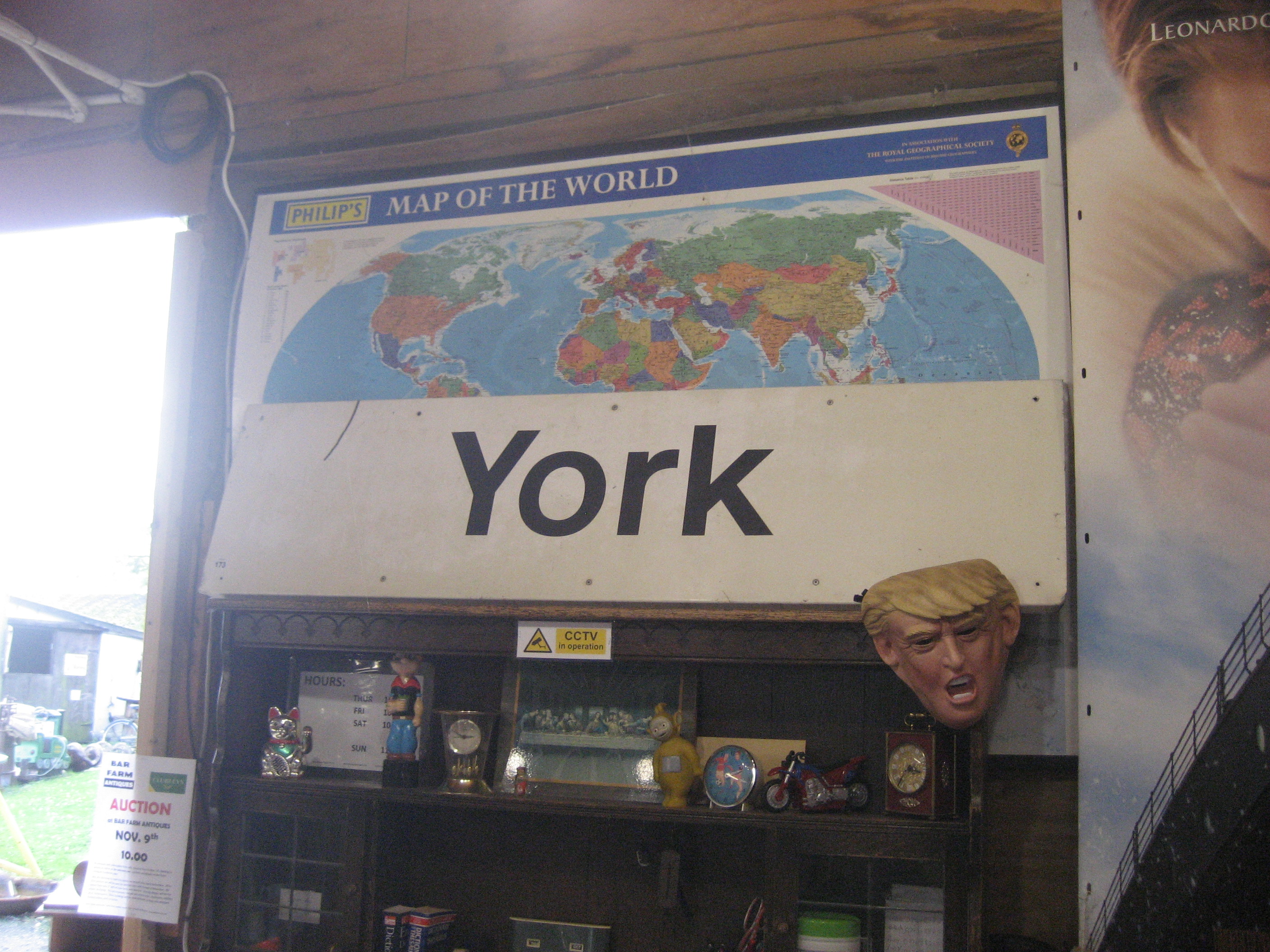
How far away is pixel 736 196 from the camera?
7.91 feet

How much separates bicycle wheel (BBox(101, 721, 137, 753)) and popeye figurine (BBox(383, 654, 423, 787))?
0.83 meters

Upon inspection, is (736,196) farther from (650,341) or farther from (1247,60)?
(1247,60)

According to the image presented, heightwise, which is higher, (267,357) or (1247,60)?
(1247,60)

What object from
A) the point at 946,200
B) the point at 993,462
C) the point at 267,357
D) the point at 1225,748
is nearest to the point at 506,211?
the point at 267,357

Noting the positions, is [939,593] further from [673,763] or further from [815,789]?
[673,763]

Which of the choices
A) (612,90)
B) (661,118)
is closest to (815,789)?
(661,118)

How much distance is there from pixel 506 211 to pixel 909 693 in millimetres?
1490

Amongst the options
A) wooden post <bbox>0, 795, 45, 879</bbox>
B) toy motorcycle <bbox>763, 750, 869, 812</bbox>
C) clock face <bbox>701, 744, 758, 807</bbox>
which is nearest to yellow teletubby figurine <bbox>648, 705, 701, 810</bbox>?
clock face <bbox>701, 744, 758, 807</bbox>

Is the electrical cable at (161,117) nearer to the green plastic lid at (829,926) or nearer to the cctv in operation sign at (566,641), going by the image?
the cctv in operation sign at (566,641)

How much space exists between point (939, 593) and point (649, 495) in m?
0.64

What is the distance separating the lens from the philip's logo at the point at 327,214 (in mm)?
2695

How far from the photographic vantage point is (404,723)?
2246 mm

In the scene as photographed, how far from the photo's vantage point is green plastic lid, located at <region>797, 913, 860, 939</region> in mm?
1901

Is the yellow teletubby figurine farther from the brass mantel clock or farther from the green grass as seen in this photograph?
the green grass
